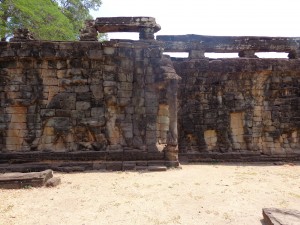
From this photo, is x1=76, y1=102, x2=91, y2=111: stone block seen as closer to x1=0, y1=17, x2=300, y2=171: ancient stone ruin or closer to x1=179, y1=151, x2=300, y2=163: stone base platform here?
x1=0, y1=17, x2=300, y2=171: ancient stone ruin

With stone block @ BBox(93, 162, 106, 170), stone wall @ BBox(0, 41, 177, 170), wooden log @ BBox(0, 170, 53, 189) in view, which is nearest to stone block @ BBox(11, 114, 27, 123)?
stone wall @ BBox(0, 41, 177, 170)

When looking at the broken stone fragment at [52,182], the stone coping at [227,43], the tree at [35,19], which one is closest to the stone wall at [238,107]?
the stone coping at [227,43]

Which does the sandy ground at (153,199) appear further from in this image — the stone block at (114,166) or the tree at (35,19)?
the tree at (35,19)

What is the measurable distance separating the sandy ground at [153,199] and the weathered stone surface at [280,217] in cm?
24

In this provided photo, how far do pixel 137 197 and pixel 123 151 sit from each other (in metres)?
2.98

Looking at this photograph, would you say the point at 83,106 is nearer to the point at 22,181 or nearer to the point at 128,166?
the point at 128,166

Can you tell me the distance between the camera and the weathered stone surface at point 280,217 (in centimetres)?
408

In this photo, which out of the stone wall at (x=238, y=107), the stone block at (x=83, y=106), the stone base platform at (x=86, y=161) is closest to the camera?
the stone base platform at (x=86, y=161)

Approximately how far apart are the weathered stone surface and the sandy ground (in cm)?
24

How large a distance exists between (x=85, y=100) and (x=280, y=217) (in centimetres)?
651

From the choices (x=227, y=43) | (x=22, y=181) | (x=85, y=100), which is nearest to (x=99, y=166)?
(x=85, y=100)

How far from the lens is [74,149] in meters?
8.77

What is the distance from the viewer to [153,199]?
5.79 meters

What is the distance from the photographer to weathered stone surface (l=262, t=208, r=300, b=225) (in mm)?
4084
